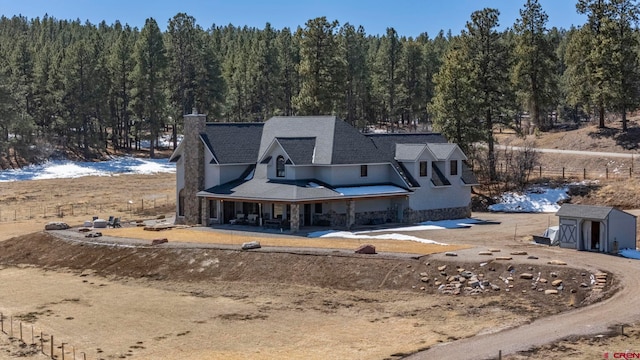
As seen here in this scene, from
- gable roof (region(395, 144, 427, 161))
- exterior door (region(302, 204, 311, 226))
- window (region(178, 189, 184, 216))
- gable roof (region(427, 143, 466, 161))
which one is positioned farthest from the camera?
gable roof (region(427, 143, 466, 161))

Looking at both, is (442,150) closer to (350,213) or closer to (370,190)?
(370,190)

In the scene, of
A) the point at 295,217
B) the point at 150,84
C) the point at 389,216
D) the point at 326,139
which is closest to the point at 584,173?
the point at 389,216

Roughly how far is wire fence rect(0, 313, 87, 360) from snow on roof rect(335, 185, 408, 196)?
24118 millimetres

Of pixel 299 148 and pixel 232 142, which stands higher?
pixel 232 142

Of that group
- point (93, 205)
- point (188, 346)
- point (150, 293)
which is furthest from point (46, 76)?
point (188, 346)

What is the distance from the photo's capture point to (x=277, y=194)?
47188 mm

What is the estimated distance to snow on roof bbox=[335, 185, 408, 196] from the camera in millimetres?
48844

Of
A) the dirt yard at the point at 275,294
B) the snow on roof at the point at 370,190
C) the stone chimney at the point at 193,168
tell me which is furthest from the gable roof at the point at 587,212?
the stone chimney at the point at 193,168

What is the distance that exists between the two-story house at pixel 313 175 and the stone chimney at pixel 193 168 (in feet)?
0.24

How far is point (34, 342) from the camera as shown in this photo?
26531 mm

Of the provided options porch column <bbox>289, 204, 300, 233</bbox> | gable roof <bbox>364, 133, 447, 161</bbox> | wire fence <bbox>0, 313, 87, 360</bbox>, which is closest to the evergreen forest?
gable roof <bbox>364, 133, 447, 161</bbox>

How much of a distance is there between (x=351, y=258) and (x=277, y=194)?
37.2 feet

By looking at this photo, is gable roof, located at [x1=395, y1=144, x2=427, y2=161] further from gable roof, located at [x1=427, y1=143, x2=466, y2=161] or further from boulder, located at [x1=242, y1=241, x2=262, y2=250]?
boulder, located at [x1=242, y1=241, x2=262, y2=250]

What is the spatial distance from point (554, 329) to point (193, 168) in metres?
32.1
